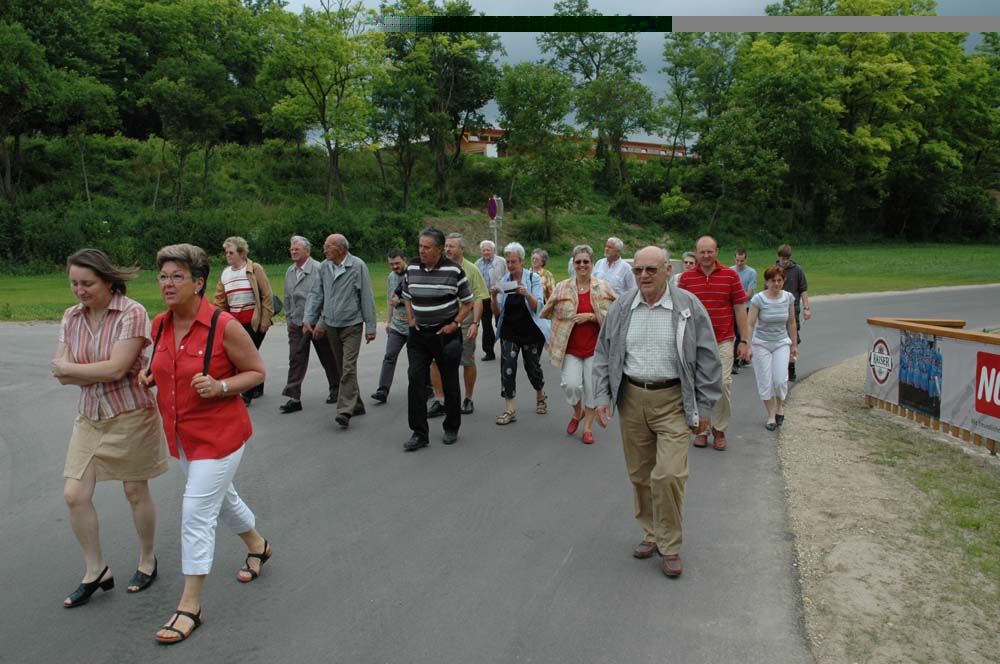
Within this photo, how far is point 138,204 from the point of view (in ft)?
115

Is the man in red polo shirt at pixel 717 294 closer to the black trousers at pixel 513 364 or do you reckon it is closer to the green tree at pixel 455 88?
the black trousers at pixel 513 364

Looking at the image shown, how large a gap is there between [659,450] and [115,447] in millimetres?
3097

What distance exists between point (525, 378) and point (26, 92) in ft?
86.4

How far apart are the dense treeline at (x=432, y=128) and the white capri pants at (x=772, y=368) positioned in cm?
2567

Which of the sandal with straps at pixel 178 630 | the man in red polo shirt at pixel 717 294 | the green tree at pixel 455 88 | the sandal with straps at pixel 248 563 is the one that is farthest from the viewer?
the green tree at pixel 455 88

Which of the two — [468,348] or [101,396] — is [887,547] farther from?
[468,348]

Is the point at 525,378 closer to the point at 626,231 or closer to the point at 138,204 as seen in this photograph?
the point at 138,204

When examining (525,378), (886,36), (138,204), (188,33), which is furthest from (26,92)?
(886,36)

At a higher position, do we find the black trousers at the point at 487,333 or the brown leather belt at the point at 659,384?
the brown leather belt at the point at 659,384

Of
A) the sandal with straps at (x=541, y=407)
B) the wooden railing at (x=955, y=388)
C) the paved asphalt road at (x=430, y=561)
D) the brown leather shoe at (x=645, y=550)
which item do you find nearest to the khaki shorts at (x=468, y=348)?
the sandal with straps at (x=541, y=407)

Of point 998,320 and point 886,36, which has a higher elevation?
point 886,36

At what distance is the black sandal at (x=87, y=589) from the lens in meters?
4.08

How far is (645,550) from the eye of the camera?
15.8 ft

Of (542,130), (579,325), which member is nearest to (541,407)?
(579,325)
